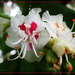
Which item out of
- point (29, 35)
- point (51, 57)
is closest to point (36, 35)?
point (29, 35)

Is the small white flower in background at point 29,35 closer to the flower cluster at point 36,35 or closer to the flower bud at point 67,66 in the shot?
the flower cluster at point 36,35

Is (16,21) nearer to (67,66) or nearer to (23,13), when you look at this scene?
(23,13)

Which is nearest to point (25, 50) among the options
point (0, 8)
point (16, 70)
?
point (16, 70)

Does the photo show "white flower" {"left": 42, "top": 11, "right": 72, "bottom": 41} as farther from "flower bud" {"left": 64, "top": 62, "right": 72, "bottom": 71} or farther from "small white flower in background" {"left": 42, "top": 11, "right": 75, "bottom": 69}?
"flower bud" {"left": 64, "top": 62, "right": 72, "bottom": 71}

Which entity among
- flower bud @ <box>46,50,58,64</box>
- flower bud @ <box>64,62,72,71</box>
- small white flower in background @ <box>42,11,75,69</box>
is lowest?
flower bud @ <box>64,62,72,71</box>

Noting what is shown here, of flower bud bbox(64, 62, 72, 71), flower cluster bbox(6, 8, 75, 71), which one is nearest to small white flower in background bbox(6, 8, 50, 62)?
flower cluster bbox(6, 8, 75, 71)

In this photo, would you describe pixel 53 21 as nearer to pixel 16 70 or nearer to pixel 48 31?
pixel 48 31

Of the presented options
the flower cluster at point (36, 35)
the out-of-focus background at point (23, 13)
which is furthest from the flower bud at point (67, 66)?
the out-of-focus background at point (23, 13)
